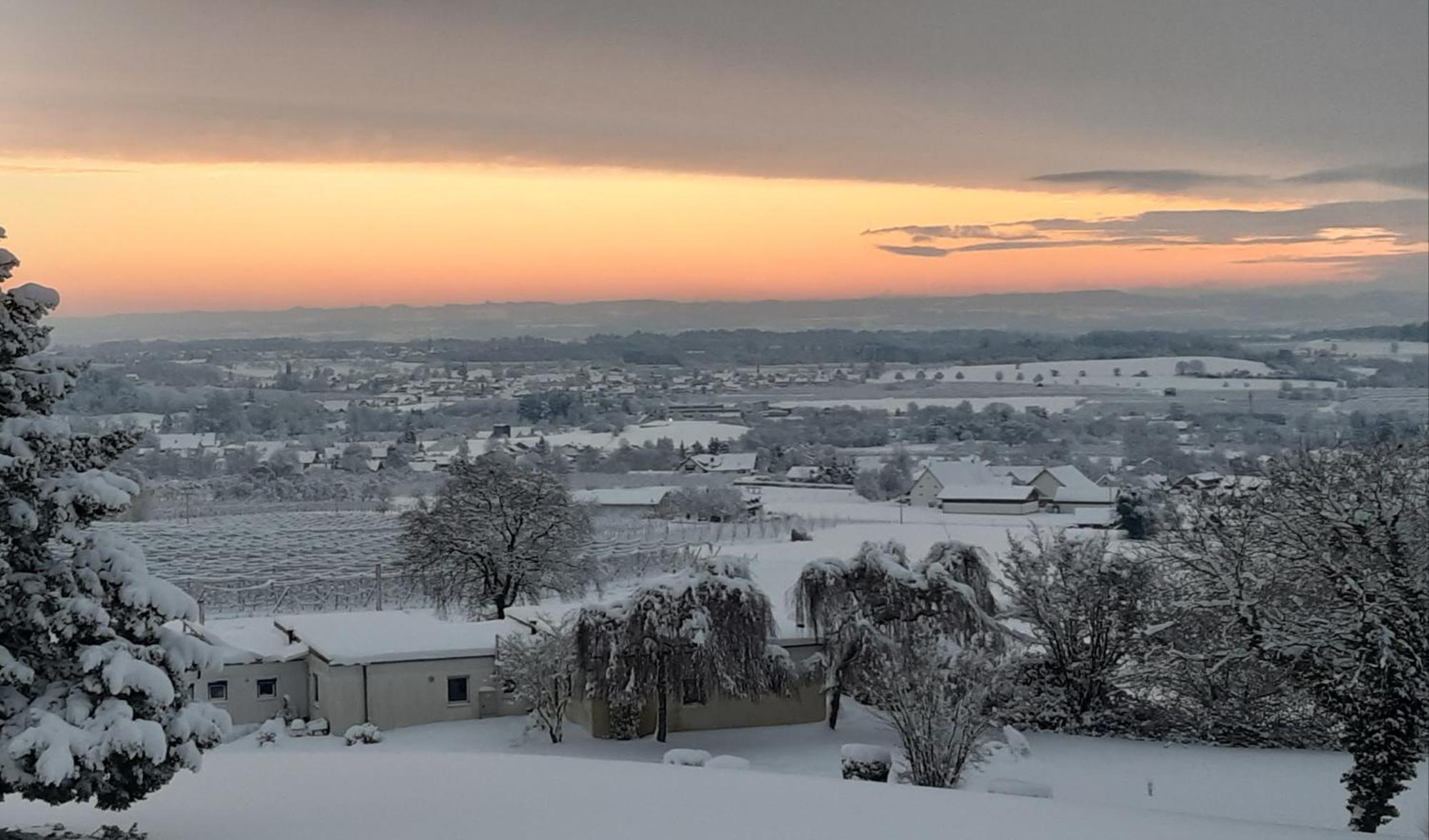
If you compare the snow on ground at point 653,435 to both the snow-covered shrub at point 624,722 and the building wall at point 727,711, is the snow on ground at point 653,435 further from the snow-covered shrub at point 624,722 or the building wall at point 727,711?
the snow-covered shrub at point 624,722

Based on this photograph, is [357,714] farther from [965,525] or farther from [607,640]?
[965,525]

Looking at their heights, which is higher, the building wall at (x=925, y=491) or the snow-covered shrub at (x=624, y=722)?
the snow-covered shrub at (x=624, y=722)

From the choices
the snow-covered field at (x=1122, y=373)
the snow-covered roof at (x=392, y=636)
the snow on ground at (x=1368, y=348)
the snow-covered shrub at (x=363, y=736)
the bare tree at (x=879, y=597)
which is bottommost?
the snow-covered shrub at (x=363, y=736)

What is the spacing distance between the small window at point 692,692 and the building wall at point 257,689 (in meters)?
5.96

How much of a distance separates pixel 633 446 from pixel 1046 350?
28.4 m

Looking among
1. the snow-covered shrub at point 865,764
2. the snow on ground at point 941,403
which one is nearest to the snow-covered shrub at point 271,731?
the snow-covered shrub at point 865,764

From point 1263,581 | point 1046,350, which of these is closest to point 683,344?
point 1046,350

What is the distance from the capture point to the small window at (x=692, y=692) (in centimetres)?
1819

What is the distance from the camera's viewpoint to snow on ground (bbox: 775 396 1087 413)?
245 ft

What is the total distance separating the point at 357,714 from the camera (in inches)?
739

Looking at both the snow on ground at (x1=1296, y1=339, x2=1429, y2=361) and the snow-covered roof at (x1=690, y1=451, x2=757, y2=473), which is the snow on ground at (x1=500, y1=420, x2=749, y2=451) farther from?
the snow on ground at (x1=1296, y1=339, x2=1429, y2=361)

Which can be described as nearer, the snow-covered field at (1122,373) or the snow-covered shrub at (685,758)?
the snow-covered shrub at (685,758)

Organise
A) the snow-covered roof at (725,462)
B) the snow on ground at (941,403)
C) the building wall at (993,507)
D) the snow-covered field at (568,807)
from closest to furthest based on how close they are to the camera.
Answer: the snow-covered field at (568,807) → the building wall at (993,507) → the snow-covered roof at (725,462) → the snow on ground at (941,403)

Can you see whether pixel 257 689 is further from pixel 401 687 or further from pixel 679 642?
pixel 679 642
